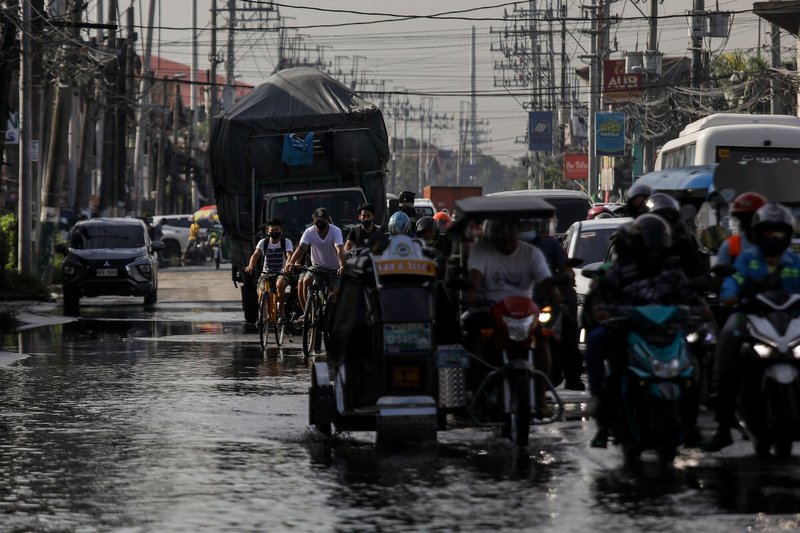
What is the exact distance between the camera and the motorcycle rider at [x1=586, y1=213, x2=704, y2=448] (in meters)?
10.6

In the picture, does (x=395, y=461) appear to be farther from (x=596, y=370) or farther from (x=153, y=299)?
(x=153, y=299)

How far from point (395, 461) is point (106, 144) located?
1834 inches

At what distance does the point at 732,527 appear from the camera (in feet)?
26.4

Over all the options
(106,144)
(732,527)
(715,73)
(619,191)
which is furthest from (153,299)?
(619,191)

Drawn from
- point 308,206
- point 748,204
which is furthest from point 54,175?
point 748,204

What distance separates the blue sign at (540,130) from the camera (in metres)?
91.1

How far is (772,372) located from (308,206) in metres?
16.4

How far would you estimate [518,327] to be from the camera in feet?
36.7

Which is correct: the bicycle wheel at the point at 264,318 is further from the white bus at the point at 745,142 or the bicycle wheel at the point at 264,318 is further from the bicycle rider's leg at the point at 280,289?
the white bus at the point at 745,142

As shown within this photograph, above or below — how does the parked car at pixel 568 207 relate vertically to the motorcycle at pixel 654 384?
above

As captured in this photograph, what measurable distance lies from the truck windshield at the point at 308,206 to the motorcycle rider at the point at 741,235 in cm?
1480

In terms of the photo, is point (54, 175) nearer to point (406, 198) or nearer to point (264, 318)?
point (406, 198)

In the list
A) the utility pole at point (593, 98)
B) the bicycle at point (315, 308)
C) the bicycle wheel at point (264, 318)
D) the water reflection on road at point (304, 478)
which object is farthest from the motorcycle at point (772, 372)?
the utility pole at point (593, 98)

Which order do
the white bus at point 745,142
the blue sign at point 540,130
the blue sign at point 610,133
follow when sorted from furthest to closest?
the blue sign at point 540,130, the blue sign at point 610,133, the white bus at point 745,142
